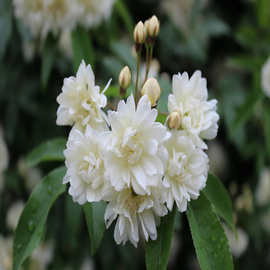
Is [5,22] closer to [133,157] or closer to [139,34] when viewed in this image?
[139,34]

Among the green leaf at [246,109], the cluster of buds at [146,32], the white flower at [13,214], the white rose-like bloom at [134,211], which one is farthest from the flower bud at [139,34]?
the white flower at [13,214]

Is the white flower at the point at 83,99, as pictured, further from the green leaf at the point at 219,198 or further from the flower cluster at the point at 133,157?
the green leaf at the point at 219,198

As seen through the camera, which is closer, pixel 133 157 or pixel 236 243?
pixel 133 157

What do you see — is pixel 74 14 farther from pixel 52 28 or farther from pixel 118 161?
pixel 118 161

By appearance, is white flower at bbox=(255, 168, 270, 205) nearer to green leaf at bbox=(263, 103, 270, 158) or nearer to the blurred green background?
the blurred green background

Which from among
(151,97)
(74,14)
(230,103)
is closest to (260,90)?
(230,103)

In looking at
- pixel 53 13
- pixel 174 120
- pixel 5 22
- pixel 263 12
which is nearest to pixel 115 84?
pixel 53 13
